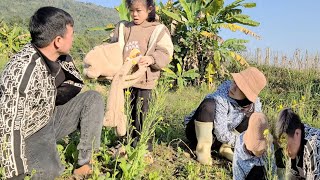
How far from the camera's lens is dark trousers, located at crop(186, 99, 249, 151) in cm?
333

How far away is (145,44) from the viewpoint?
327 cm

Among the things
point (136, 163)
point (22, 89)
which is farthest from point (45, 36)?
point (136, 163)

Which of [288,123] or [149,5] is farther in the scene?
[149,5]

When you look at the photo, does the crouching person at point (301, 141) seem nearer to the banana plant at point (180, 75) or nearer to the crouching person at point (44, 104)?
the crouching person at point (44, 104)

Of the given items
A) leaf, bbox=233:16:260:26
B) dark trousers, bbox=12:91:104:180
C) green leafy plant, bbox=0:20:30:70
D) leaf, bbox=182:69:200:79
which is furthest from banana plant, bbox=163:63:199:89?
dark trousers, bbox=12:91:104:180

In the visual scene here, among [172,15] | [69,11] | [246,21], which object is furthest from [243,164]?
[69,11]

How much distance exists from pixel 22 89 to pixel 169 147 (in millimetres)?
1732

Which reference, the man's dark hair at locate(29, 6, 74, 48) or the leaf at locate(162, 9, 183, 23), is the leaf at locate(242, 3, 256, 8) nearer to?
the leaf at locate(162, 9, 183, 23)

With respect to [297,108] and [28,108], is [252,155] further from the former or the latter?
[297,108]

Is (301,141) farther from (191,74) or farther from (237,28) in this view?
(237,28)

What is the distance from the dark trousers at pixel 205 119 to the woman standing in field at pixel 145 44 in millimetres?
455

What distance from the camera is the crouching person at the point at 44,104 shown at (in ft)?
7.48

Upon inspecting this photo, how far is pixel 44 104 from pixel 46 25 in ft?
1.67

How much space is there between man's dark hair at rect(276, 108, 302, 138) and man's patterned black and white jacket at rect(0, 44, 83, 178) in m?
1.48
